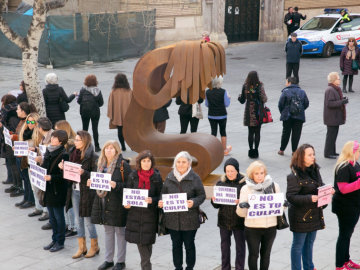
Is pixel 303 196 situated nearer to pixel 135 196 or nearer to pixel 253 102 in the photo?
pixel 135 196

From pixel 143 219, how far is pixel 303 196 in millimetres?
1813

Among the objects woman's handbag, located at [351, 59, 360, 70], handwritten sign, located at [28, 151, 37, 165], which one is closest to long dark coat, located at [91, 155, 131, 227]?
handwritten sign, located at [28, 151, 37, 165]

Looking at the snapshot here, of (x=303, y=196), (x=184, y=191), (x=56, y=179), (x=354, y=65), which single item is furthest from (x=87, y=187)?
(x=354, y=65)

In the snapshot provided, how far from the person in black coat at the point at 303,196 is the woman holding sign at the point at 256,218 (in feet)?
0.72

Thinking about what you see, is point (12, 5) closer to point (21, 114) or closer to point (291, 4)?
point (291, 4)

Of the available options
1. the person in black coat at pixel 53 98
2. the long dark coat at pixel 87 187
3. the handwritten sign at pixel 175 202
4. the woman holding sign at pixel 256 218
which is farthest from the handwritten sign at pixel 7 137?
the woman holding sign at pixel 256 218

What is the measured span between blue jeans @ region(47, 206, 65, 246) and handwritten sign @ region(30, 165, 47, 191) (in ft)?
1.06

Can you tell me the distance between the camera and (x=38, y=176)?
342 inches

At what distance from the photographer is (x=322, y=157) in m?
12.9

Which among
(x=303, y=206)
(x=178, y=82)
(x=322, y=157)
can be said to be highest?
(x=178, y=82)

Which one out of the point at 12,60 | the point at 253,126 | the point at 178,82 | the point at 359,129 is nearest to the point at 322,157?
the point at 253,126

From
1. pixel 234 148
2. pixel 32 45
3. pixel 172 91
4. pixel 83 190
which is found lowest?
pixel 234 148

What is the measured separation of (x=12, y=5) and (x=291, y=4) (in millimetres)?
12894

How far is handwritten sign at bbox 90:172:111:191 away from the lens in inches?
306
